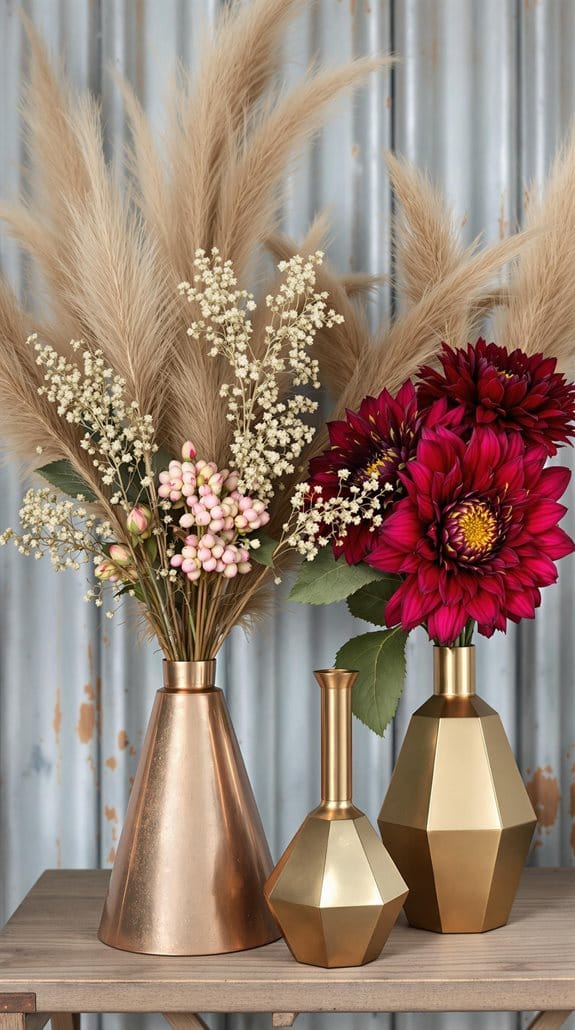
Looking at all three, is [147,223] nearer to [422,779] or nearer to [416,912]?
[422,779]

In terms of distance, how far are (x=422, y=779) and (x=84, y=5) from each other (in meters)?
0.98

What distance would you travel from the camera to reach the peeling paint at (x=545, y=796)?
123cm

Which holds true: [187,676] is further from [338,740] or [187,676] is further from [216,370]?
[216,370]

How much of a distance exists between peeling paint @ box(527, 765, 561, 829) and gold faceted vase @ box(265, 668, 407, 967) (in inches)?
16.4

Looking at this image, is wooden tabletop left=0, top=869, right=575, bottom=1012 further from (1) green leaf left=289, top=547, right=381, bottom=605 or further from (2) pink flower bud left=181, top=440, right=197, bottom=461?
(2) pink flower bud left=181, top=440, right=197, bottom=461

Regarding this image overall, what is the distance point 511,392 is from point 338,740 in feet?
1.10

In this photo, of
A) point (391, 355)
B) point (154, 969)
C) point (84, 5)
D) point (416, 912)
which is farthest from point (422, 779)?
point (84, 5)

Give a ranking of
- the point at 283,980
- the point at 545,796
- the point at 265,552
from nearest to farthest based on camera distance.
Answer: the point at 283,980
the point at 265,552
the point at 545,796

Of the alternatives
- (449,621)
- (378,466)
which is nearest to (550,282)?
(378,466)

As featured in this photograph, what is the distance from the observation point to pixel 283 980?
829 millimetres

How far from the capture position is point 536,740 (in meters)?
1.24

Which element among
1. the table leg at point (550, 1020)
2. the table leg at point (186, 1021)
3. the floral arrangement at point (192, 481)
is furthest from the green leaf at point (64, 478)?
the table leg at point (550, 1020)

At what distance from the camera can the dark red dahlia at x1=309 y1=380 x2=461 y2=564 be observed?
0.90 metres

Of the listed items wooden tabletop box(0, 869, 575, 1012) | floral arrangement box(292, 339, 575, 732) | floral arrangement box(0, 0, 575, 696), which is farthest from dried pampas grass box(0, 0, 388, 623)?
wooden tabletop box(0, 869, 575, 1012)
